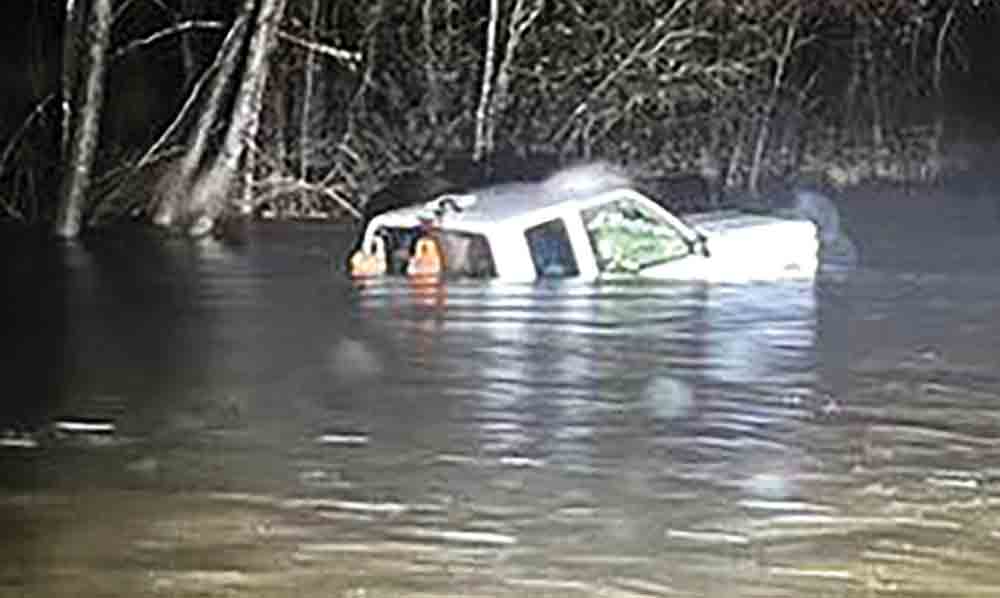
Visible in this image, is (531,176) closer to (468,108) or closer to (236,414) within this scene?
(468,108)

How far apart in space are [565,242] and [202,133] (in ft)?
35.4

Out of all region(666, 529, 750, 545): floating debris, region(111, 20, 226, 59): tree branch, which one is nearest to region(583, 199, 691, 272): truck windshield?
region(666, 529, 750, 545): floating debris

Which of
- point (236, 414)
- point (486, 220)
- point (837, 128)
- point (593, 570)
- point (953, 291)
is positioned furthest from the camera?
point (837, 128)

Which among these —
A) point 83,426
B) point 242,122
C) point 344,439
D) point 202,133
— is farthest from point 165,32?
point 344,439

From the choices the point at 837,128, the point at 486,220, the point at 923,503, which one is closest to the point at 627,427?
the point at 923,503

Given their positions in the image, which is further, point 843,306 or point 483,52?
point 483,52

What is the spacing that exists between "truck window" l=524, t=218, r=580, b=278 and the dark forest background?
9328mm

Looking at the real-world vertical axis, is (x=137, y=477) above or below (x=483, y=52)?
below

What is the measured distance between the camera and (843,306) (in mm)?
19547

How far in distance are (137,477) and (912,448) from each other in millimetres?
3987

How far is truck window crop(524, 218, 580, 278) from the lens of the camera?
733 inches

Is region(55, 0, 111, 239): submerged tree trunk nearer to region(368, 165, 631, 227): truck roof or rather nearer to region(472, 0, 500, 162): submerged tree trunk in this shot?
region(472, 0, 500, 162): submerged tree trunk

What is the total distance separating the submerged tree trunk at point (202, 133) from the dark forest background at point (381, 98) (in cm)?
3

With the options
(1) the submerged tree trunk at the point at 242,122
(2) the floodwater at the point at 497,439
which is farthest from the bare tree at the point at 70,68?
(2) the floodwater at the point at 497,439
